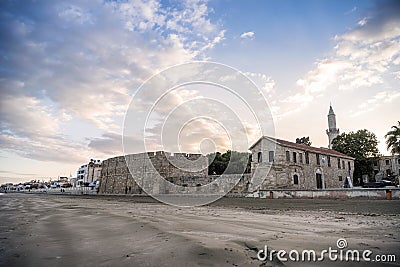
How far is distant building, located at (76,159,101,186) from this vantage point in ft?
320

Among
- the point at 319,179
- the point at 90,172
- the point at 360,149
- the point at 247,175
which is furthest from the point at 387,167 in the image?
the point at 90,172

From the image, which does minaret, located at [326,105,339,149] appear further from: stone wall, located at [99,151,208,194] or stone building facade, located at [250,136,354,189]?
stone wall, located at [99,151,208,194]

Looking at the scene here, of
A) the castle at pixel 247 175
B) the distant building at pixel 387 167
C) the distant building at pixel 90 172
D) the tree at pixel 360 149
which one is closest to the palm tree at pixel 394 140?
the castle at pixel 247 175

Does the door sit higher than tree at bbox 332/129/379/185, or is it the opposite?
tree at bbox 332/129/379/185

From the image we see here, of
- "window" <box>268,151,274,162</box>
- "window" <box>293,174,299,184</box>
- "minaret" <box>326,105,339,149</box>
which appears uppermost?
"minaret" <box>326,105,339,149</box>

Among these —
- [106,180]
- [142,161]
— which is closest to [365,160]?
[142,161]

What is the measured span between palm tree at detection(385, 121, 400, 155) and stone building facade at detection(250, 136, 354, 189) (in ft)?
25.6

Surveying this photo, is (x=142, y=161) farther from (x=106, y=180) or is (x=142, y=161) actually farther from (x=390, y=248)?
(x=390, y=248)

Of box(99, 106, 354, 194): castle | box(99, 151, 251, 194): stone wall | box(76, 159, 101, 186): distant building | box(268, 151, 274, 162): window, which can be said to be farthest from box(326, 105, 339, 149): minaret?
box(76, 159, 101, 186): distant building

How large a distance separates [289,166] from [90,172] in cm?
8636

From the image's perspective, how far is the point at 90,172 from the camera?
3967 inches

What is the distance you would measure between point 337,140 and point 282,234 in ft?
177

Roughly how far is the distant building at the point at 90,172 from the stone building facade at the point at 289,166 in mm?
71926

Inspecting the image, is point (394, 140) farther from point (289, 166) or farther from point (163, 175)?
point (163, 175)
